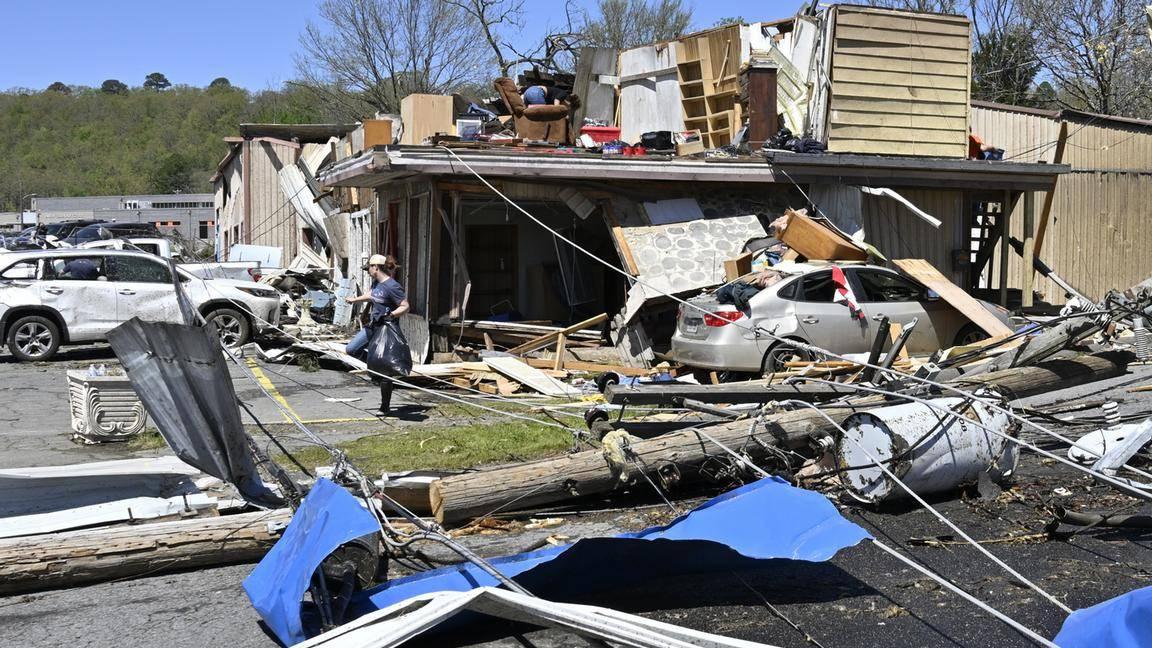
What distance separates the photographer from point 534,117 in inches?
688

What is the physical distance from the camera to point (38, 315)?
612 inches

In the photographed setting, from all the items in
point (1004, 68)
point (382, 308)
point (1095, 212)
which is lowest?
point (382, 308)

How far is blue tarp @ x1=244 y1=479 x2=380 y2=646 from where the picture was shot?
4.87 metres

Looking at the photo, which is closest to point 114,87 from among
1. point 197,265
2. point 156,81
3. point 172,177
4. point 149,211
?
point 156,81

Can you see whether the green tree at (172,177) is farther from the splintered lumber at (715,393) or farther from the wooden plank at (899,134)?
the splintered lumber at (715,393)

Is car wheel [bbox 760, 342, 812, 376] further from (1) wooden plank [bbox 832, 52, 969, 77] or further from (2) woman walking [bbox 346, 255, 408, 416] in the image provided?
(1) wooden plank [bbox 832, 52, 969, 77]

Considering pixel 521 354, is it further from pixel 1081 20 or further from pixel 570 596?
pixel 1081 20

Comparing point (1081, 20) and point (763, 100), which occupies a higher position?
point (1081, 20)

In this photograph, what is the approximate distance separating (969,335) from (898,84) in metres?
5.25

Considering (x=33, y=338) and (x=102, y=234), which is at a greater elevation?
(x=102, y=234)

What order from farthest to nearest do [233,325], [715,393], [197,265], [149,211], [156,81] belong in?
[156,81], [149,211], [197,265], [233,325], [715,393]

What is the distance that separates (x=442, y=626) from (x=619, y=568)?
1090 millimetres

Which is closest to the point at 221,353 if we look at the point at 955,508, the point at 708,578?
the point at 708,578

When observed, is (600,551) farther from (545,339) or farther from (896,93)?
(896,93)
